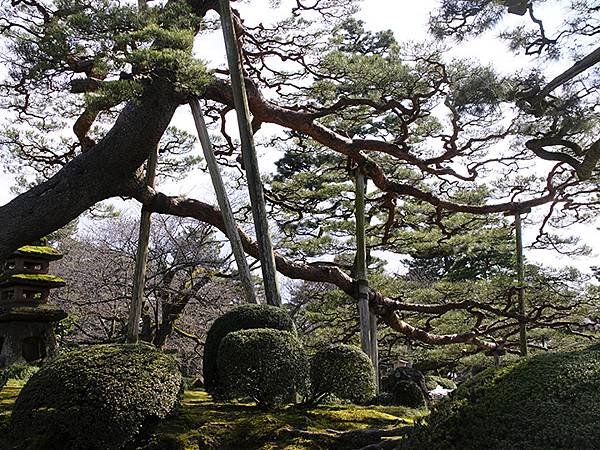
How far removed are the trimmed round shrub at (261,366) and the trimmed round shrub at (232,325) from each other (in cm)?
62

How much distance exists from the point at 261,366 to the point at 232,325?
3.00 feet

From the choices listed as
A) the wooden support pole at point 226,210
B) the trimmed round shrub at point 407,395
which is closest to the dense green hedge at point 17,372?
the wooden support pole at point 226,210

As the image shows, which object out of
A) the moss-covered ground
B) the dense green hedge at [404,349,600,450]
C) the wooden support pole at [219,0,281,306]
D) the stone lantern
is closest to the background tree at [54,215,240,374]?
the stone lantern

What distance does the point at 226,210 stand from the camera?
627 cm

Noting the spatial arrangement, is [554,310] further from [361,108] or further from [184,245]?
[184,245]

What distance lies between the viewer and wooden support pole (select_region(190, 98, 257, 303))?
238 inches

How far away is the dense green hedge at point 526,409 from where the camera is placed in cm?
199

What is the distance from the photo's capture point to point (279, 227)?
10867 millimetres

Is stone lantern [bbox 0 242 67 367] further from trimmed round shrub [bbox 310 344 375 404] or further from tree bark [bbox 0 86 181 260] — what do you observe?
trimmed round shrub [bbox 310 344 375 404]

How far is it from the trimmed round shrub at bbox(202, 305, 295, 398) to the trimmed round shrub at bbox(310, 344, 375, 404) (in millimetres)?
495

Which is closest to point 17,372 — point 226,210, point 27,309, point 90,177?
point 27,309

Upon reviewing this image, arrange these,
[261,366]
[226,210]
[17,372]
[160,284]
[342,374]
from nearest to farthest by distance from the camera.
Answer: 1. [261,366]
2. [342,374]
3. [226,210]
4. [17,372]
5. [160,284]

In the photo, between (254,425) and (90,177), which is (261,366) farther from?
(90,177)

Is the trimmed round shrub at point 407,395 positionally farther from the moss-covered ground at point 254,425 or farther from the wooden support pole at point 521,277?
the wooden support pole at point 521,277
